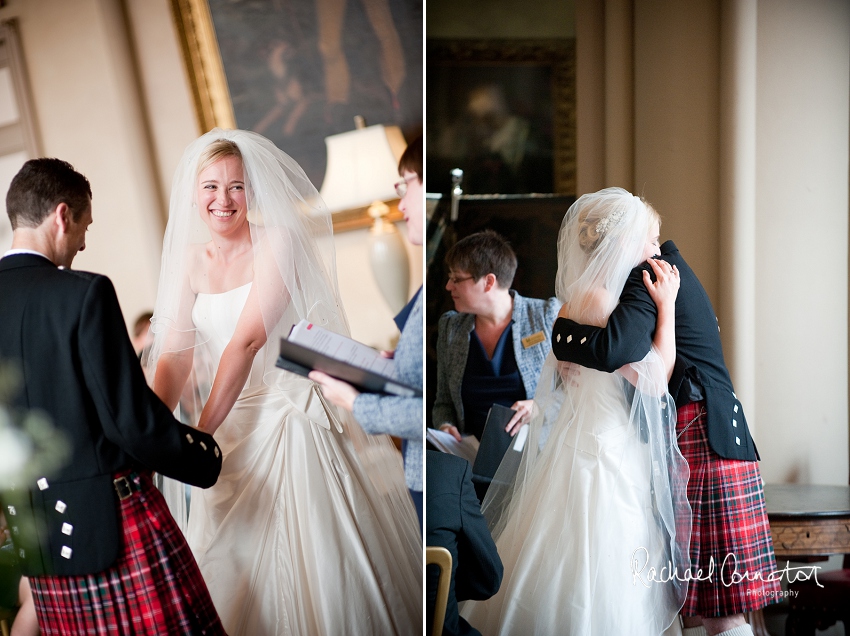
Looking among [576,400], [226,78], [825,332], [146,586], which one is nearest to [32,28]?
[226,78]

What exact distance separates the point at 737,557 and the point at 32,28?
235 centimetres

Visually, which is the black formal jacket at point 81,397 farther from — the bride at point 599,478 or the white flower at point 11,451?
the bride at point 599,478

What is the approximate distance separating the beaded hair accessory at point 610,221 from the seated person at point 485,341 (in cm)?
24

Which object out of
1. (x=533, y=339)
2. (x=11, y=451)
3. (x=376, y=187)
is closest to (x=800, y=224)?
(x=533, y=339)

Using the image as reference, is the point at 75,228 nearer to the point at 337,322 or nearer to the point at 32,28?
the point at 32,28

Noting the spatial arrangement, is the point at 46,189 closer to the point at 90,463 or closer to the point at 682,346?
the point at 90,463

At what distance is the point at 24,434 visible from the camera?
1.68 m

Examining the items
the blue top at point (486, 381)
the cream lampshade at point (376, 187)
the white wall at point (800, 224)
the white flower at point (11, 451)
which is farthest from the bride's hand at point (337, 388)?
the white wall at point (800, 224)

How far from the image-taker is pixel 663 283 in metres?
1.89

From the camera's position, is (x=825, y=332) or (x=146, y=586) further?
(x=825, y=332)

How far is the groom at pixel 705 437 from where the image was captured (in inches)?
73.9

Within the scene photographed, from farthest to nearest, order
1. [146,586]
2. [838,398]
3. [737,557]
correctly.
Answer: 1. [838,398]
2. [737,557]
3. [146,586]

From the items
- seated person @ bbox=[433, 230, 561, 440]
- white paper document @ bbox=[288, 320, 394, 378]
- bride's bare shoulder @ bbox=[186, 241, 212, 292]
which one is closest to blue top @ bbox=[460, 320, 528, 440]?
seated person @ bbox=[433, 230, 561, 440]

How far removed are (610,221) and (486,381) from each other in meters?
0.56
